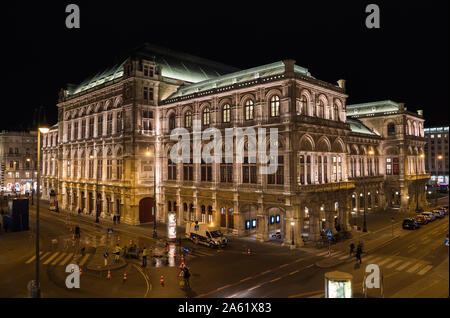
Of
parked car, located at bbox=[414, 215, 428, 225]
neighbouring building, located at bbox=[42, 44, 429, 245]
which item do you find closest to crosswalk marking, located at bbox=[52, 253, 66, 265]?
neighbouring building, located at bbox=[42, 44, 429, 245]

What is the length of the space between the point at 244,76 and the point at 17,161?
90.6m

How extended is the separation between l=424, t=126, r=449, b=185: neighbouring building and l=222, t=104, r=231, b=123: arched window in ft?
341

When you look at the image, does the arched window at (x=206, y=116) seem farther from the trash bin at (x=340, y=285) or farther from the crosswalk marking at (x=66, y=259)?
the trash bin at (x=340, y=285)

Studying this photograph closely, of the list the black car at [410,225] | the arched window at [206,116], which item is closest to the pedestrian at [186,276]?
the arched window at [206,116]

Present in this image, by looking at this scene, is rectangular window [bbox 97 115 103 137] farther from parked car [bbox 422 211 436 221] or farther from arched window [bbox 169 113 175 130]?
parked car [bbox 422 211 436 221]

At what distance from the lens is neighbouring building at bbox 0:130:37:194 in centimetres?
9944

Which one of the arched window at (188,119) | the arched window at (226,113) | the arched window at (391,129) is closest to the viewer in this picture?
the arched window at (226,113)

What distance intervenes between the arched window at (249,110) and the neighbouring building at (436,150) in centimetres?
10373

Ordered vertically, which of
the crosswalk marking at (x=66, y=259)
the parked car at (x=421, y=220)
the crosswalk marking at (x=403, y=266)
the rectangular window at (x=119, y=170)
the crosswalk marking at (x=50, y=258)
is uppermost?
the rectangular window at (x=119, y=170)

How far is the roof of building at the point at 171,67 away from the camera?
185 feet

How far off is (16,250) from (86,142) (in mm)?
31351

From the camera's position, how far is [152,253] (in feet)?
106

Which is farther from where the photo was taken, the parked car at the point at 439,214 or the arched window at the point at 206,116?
the parked car at the point at 439,214

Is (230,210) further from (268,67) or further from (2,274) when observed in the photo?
(2,274)
